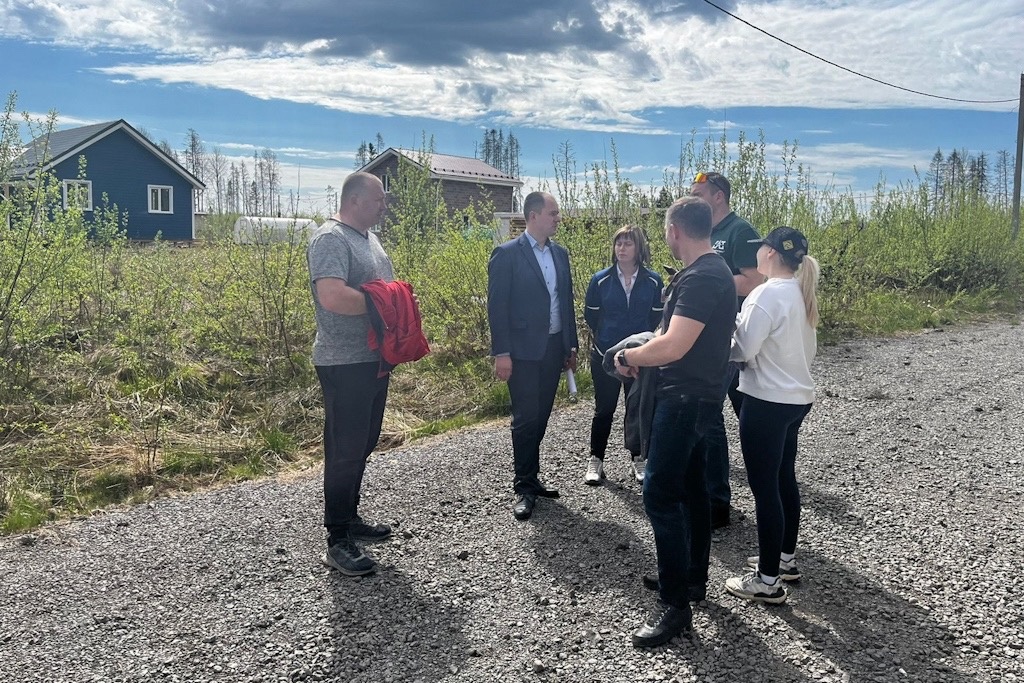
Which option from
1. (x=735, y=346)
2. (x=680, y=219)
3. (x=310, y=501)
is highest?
(x=680, y=219)

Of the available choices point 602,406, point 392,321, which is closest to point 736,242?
point 602,406

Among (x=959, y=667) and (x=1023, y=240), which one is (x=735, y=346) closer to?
(x=959, y=667)

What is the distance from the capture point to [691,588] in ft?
11.7

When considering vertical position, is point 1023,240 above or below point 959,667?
above

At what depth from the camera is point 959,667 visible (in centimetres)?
309

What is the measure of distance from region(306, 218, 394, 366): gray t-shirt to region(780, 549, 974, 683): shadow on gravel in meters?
2.49

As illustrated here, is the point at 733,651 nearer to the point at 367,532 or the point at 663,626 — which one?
the point at 663,626

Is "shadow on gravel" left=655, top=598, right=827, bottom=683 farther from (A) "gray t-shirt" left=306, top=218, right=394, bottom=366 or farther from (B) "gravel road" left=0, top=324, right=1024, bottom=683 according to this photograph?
(A) "gray t-shirt" left=306, top=218, right=394, bottom=366

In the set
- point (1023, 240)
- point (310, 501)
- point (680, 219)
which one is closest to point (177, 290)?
point (310, 501)

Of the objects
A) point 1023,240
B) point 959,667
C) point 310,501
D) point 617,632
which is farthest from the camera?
point 1023,240

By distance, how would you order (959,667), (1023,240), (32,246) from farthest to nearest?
(1023,240) → (32,246) → (959,667)

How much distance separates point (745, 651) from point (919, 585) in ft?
4.17

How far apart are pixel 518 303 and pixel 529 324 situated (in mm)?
150

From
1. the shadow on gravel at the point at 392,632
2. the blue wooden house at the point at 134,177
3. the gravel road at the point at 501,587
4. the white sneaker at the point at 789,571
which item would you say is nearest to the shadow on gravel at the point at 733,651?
the gravel road at the point at 501,587
